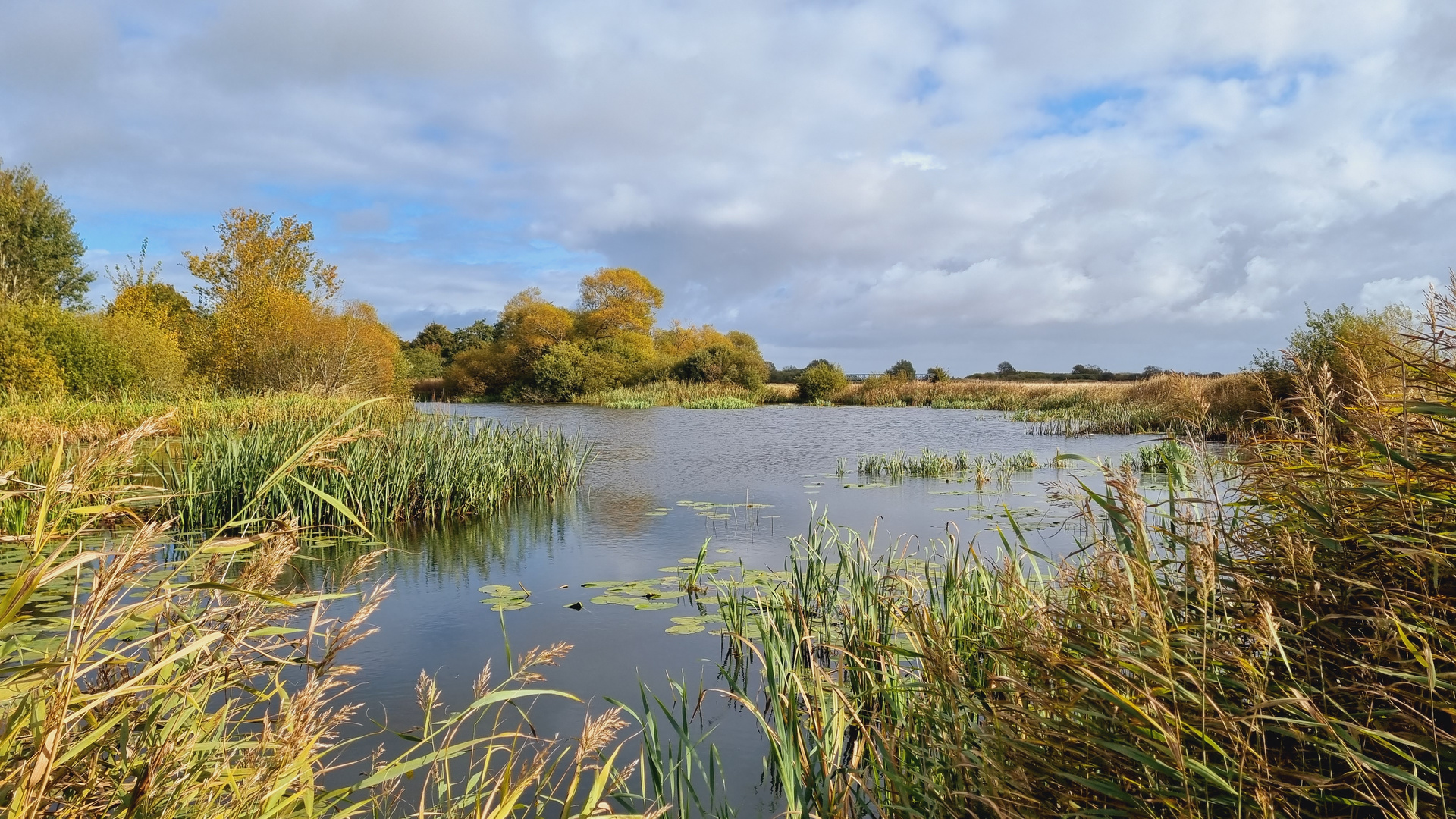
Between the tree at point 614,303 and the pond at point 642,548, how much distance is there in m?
27.4

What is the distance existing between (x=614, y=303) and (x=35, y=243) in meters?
24.3

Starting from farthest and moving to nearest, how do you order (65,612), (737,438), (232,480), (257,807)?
1. (737,438)
2. (232,480)
3. (65,612)
4. (257,807)

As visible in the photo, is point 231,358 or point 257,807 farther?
point 231,358

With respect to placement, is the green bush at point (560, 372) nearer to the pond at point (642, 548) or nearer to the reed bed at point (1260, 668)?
the pond at point (642, 548)

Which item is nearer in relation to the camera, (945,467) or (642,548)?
(642,548)

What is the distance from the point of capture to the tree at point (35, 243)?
87.0 ft

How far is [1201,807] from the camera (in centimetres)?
154

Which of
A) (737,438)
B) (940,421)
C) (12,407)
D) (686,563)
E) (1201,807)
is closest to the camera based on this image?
(1201,807)

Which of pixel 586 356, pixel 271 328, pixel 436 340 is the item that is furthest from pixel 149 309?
pixel 436 340

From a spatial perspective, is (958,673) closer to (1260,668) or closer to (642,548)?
(1260,668)

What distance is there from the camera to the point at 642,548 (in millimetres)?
7145

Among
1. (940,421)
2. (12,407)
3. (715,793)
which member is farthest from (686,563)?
(940,421)

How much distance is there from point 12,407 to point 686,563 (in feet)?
45.2

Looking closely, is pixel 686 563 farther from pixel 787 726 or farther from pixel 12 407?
pixel 12 407
